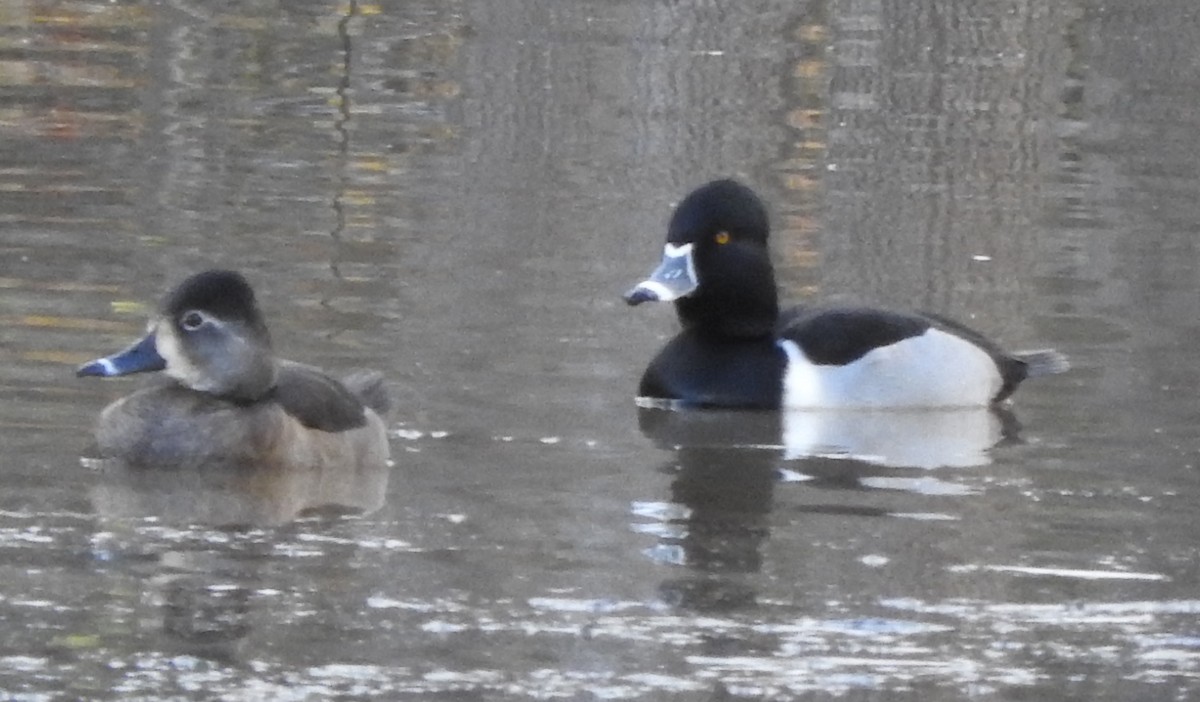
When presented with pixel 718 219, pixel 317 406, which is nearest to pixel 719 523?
pixel 317 406

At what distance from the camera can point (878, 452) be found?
36.7 feet

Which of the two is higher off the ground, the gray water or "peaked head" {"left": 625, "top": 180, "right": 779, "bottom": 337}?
"peaked head" {"left": 625, "top": 180, "right": 779, "bottom": 337}

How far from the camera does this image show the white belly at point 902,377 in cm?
1221

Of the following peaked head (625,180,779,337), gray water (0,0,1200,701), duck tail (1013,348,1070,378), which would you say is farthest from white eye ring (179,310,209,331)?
duck tail (1013,348,1070,378)

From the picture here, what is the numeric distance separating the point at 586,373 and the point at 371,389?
1.72m

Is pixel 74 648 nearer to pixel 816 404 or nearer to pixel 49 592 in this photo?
pixel 49 592

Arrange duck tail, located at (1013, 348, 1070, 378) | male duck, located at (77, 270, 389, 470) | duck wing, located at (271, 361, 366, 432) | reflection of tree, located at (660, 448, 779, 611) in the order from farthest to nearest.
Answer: duck tail, located at (1013, 348, 1070, 378) < duck wing, located at (271, 361, 366, 432) < male duck, located at (77, 270, 389, 470) < reflection of tree, located at (660, 448, 779, 611)

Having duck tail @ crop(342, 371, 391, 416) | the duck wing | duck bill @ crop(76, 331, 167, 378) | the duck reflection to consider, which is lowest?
the duck reflection

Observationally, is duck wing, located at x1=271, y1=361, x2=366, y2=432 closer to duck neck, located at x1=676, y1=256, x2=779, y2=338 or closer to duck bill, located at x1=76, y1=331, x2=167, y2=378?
duck bill, located at x1=76, y1=331, x2=167, y2=378

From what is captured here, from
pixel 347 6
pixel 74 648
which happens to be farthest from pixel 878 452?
pixel 347 6

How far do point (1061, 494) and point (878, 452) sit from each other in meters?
1.18

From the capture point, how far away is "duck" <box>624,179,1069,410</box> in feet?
40.0

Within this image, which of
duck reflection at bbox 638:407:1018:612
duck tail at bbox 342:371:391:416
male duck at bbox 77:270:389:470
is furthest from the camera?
duck tail at bbox 342:371:391:416

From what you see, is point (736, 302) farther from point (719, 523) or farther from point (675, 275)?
point (719, 523)
